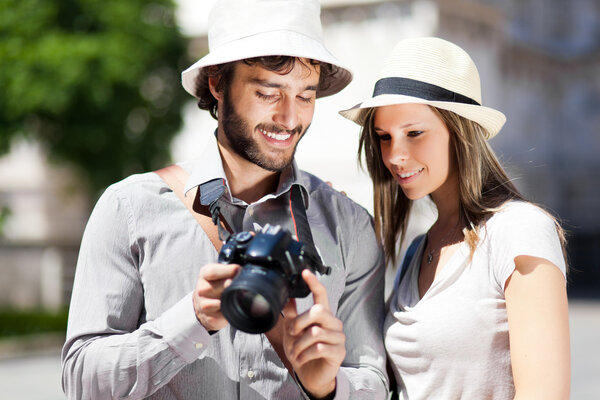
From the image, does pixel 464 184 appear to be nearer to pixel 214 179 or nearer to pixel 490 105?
pixel 214 179

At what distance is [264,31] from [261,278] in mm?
915

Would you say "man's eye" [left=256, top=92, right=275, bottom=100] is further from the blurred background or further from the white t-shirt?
the blurred background

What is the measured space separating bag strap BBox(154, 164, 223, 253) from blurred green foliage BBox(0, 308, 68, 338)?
41.5 feet

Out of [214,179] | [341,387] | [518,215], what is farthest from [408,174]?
[341,387]

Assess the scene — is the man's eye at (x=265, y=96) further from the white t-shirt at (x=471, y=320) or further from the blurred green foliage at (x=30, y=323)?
Answer: the blurred green foliage at (x=30, y=323)

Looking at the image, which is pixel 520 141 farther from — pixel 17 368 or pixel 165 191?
pixel 165 191

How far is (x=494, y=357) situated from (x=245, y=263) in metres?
0.97

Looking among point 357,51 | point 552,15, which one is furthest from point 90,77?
point 552,15

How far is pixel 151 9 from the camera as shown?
48.1 ft

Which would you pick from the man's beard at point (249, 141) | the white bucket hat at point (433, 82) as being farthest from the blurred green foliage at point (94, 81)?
the man's beard at point (249, 141)

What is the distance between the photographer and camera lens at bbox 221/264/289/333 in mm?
1962

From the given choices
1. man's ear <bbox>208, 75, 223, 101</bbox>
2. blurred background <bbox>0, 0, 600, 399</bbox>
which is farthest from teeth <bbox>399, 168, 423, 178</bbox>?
blurred background <bbox>0, 0, 600, 399</bbox>

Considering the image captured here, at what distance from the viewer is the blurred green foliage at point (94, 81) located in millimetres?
13688

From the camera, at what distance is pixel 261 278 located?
1977 millimetres
